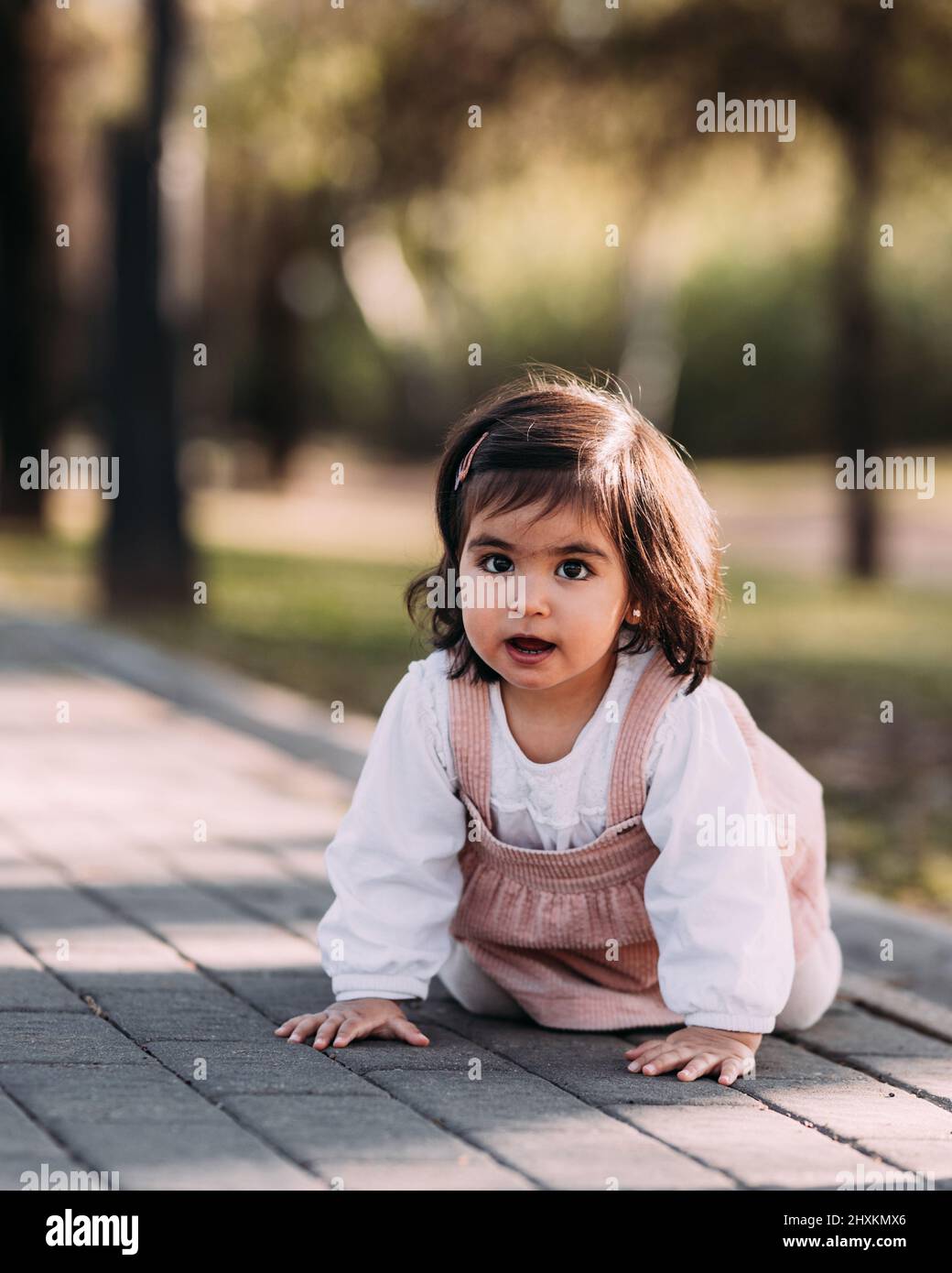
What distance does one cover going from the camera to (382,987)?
10.6ft

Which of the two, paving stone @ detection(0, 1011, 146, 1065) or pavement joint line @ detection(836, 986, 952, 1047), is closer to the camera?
paving stone @ detection(0, 1011, 146, 1065)

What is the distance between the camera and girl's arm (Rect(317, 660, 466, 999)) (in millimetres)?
3223

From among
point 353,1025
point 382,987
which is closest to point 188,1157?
point 353,1025

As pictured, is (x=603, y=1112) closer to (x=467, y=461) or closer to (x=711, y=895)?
(x=711, y=895)

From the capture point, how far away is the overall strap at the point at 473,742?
3.21 metres

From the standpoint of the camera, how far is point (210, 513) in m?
20.2

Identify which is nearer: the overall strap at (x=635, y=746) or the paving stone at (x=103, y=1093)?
the paving stone at (x=103, y=1093)

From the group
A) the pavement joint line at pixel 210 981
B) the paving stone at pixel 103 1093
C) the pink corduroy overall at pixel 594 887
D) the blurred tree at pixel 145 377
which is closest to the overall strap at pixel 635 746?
the pink corduroy overall at pixel 594 887

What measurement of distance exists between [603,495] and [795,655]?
23.9 feet

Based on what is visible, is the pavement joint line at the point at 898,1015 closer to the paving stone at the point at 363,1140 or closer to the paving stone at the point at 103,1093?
the paving stone at the point at 363,1140

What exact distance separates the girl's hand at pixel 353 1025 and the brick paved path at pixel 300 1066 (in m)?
0.03

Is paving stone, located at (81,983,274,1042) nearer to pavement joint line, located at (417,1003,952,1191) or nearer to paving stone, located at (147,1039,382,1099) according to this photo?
paving stone, located at (147,1039,382,1099)

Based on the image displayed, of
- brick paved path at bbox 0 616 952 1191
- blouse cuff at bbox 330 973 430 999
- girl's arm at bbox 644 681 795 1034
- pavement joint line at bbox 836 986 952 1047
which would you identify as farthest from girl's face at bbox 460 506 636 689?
pavement joint line at bbox 836 986 952 1047
